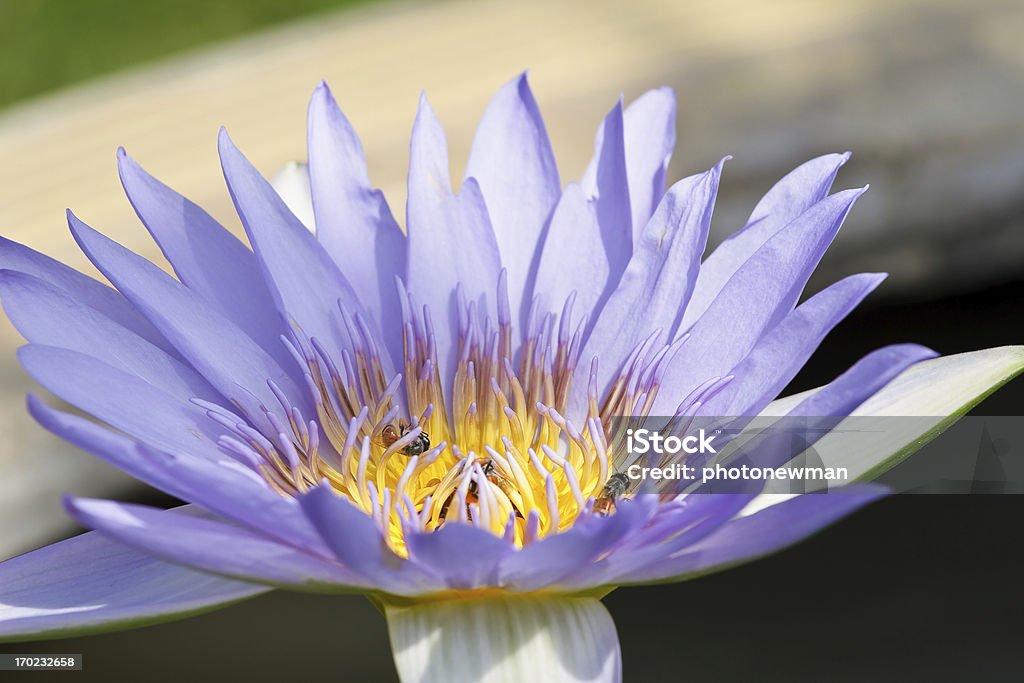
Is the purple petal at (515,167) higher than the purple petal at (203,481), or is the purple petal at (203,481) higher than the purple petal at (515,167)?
the purple petal at (515,167)

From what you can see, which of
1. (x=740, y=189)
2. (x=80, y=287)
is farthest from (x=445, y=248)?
(x=740, y=189)

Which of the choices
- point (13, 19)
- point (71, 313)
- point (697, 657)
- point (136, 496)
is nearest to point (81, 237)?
point (71, 313)

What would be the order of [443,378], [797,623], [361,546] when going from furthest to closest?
[797,623] < [443,378] < [361,546]

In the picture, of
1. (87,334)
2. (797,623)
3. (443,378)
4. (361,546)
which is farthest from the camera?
(797,623)

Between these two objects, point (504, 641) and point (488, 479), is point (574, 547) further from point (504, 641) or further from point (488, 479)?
point (488, 479)

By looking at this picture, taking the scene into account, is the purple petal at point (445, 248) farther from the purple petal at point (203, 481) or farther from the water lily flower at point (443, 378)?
the purple petal at point (203, 481)

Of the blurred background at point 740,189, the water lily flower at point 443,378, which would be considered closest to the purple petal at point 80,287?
the water lily flower at point 443,378
